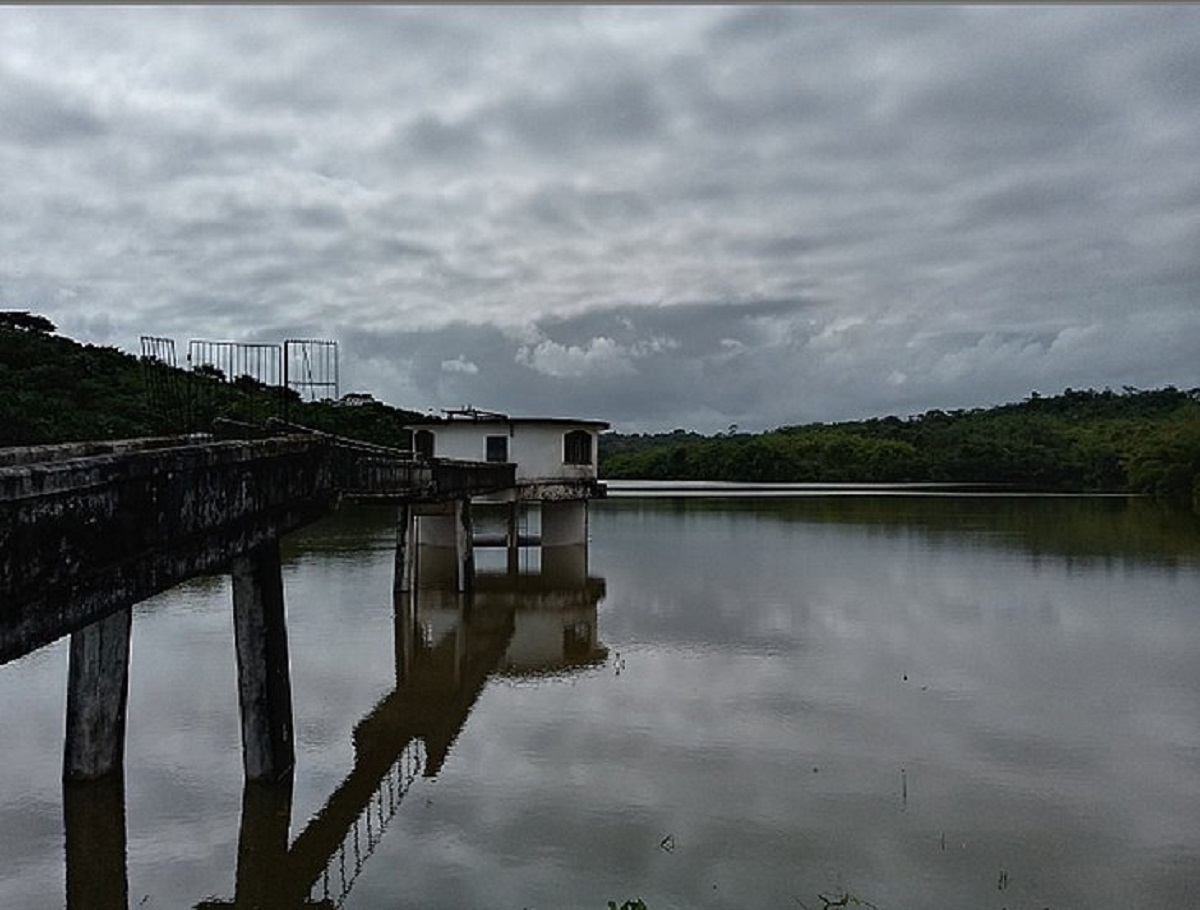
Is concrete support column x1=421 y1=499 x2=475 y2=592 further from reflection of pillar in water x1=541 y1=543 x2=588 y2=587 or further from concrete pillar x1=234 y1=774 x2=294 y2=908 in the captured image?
concrete pillar x1=234 y1=774 x2=294 y2=908

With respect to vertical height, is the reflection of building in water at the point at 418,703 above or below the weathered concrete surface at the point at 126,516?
below

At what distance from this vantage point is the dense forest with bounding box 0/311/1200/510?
3212 cm

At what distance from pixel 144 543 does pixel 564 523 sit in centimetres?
2852

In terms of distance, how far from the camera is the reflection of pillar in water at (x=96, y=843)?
8750 millimetres

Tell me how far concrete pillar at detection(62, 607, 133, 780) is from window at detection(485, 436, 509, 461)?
20.9 metres

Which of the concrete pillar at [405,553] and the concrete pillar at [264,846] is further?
the concrete pillar at [405,553]

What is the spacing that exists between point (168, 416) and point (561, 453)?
66.8 ft

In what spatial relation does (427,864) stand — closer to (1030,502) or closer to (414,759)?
(414,759)

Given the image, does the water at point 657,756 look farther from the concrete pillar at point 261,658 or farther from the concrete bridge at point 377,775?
the concrete pillar at point 261,658

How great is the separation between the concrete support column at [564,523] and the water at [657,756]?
29.1ft

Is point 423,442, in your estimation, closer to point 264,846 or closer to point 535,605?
point 535,605

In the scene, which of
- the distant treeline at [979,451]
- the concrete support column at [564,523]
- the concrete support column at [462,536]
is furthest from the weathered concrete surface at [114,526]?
the distant treeline at [979,451]

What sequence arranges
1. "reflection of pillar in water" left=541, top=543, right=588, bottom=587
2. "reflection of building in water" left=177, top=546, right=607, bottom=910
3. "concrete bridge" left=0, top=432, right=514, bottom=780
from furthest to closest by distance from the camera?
"reflection of pillar in water" left=541, top=543, right=588, bottom=587, "reflection of building in water" left=177, top=546, right=607, bottom=910, "concrete bridge" left=0, top=432, right=514, bottom=780

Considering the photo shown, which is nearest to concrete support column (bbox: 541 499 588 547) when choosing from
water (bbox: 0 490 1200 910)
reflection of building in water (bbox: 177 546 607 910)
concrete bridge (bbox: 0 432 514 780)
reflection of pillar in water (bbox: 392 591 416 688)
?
reflection of building in water (bbox: 177 546 607 910)
